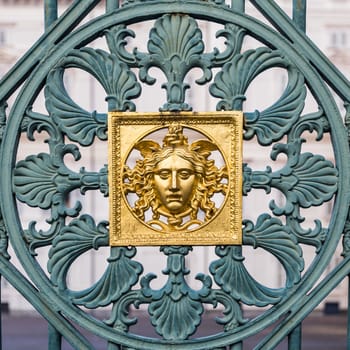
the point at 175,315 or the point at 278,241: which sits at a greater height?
the point at 278,241

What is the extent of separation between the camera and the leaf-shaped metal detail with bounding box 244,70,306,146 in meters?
2.96

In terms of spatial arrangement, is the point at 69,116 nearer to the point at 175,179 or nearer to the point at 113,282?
the point at 175,179

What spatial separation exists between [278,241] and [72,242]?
66 centimetres

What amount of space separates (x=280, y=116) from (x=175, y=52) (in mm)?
390

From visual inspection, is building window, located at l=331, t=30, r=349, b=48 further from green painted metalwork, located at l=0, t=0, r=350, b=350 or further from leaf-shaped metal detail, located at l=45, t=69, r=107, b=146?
leaf-shaped metal detail, located at l=45, t=69, r=107, b=146

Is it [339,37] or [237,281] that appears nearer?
[237,281]

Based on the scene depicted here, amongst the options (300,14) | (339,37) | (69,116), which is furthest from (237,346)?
(339,37)

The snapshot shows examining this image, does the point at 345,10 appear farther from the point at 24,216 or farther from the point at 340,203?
the point at 340,203

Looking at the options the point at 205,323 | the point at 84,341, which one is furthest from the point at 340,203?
the point at 205,323

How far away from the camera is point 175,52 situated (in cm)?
297

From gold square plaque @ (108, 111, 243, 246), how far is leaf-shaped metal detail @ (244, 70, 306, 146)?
0.05 m

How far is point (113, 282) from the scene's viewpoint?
9.75 feet

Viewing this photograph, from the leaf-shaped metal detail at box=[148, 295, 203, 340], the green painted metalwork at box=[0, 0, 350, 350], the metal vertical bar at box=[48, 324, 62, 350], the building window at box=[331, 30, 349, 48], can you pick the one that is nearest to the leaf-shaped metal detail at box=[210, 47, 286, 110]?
the green painted metalwork at box=[0, 0, 350, 350]

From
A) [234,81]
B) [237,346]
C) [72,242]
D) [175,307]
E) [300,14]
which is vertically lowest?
[237,346]
